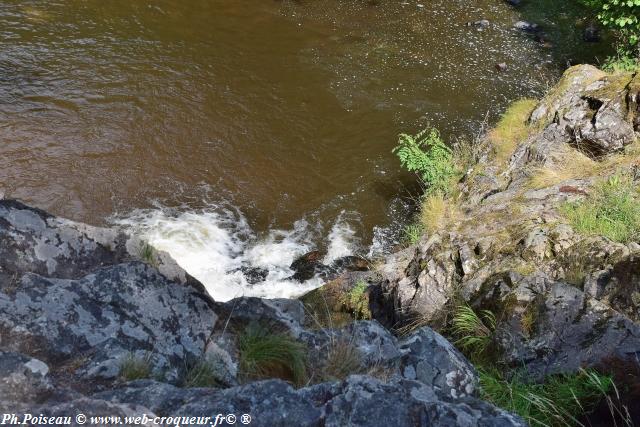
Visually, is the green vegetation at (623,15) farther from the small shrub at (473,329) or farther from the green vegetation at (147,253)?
the green vegetation at (147,253)

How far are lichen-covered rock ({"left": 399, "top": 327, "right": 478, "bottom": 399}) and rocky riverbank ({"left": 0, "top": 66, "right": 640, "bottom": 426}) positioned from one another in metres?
0.01

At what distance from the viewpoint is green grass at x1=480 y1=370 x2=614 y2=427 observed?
4.22 m

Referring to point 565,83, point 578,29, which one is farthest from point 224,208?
point 578,29

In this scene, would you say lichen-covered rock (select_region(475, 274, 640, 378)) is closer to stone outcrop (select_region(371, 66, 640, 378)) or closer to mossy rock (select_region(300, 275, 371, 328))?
stone outcrop (select_region(371, 66, 640, 378))

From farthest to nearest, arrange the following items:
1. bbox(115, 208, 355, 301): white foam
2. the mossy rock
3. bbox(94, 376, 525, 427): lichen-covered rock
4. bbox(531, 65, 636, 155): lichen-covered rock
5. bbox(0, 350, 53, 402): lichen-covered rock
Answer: bbox(115, 208, 355, 301): white foam, bbox(531, 65, 636, 155): lichen-covered rock, the mossy rock, bbox(94, 376, 525, 427): lichen-covered rock, bbox(0, 350, 53, 402): lichen-covered rock

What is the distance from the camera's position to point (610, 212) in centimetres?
697

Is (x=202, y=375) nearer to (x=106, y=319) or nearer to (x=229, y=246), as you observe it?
(x=106, y=319)

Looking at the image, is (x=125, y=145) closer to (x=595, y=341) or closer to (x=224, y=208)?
(x=224, y=208)

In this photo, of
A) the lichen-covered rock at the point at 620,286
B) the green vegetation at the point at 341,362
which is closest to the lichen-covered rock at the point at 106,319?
the green vegetation at the point at 341,362

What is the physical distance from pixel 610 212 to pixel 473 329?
259 centimetres

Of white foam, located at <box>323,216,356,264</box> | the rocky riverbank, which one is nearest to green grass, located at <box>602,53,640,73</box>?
the rocky riverbank

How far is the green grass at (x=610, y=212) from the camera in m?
6.56

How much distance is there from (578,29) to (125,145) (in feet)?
52.1

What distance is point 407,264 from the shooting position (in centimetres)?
853
